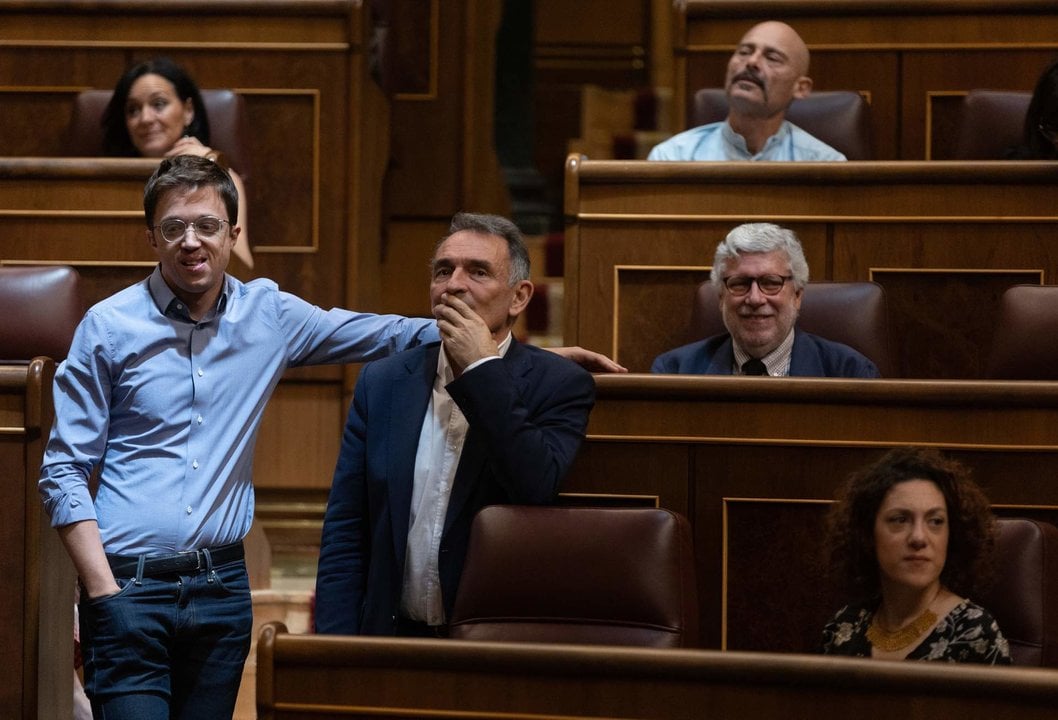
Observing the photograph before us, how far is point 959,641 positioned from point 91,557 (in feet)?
1.67

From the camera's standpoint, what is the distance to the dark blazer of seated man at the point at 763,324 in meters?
1.25

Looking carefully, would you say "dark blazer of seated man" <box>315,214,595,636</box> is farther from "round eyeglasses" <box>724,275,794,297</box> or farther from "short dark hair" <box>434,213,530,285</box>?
"round eyeglasses" <box>724,275,794,297</box>

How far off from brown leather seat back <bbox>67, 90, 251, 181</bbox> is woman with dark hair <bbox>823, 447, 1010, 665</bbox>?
1014mm

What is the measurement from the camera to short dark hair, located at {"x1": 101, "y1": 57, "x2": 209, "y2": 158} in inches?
67.6

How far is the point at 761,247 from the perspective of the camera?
4.21 feet

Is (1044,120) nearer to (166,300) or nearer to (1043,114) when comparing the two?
(1043,114)

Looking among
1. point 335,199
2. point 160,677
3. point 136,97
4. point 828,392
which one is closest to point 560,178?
point 335,199

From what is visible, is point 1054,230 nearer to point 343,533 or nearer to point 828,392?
point 828,392

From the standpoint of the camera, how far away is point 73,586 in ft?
3.88

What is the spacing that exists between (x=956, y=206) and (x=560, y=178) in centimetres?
161

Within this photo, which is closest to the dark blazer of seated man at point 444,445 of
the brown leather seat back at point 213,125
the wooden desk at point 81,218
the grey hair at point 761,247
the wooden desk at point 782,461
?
the wooden desk at point 782,461

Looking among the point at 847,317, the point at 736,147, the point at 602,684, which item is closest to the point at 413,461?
the point at 602,684

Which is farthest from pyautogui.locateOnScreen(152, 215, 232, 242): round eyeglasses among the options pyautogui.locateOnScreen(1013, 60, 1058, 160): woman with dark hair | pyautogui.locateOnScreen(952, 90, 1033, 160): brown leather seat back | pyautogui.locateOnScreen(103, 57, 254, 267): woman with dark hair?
pyautogui.locateOnScreen(952, 90, 1033, 160): brown leather seat back

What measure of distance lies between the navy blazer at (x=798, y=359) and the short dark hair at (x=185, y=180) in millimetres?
435
